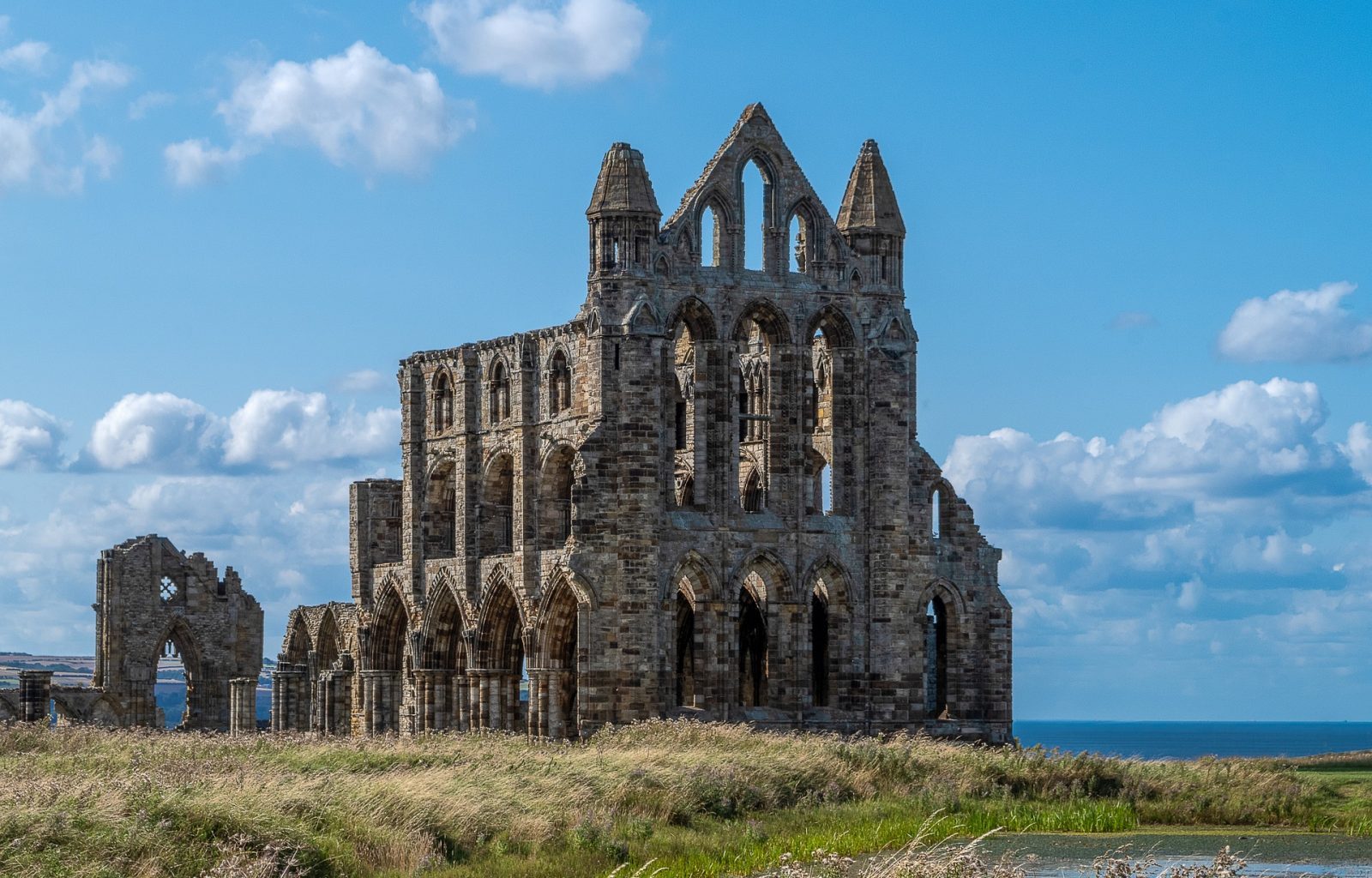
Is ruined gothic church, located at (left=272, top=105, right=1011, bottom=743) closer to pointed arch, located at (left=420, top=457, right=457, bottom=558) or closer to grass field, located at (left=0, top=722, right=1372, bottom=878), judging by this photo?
pointed arch, located at (left=420, top=457, right=457, bottom=558)

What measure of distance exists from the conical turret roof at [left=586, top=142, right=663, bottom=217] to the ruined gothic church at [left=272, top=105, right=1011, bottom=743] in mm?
61

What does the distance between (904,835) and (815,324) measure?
21524 mm

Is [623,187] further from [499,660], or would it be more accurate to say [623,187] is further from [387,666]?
[387,666]

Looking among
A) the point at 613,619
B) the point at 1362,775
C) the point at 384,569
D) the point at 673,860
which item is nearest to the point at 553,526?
the point at 613,619

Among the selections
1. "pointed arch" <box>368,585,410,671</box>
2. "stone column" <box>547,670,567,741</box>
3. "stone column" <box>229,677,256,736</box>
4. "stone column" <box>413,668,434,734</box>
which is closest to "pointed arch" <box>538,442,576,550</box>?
"stone column" <box>547,670,567,741</box>

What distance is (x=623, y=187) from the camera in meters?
55.1

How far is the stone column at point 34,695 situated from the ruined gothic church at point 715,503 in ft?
30.2

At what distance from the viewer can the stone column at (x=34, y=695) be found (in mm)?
61062

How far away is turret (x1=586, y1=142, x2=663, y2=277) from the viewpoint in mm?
54844

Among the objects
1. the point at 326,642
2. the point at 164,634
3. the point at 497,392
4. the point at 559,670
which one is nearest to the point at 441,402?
the point at 497,392

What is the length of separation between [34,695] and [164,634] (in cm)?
1339

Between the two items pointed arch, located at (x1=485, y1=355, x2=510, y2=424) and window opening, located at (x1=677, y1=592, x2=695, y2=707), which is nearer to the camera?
window opening, located at (x1=677, y1=592, x2=695, y2=707)

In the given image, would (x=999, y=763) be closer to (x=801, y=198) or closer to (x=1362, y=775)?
(x=1362, y=775)

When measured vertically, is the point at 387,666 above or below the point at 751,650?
below
